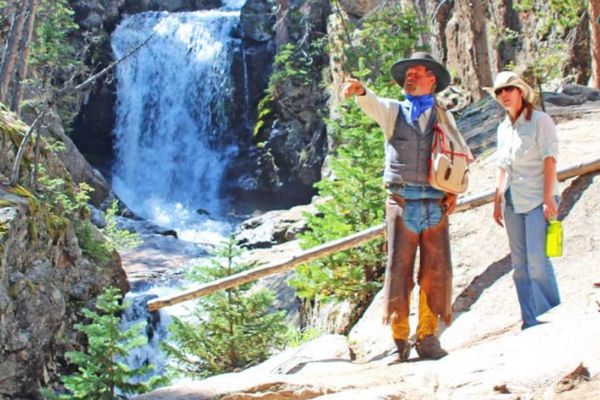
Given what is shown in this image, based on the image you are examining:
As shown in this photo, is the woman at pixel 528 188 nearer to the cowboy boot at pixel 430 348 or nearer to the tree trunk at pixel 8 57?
the cowboy boot at pixel 430 348

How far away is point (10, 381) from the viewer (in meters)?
9.70

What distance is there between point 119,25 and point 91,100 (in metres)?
4.09

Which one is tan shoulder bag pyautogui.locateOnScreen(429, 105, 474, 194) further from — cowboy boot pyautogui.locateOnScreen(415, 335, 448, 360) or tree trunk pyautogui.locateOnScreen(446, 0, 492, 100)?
tree trunk pyautogui.locateOnScreen(446, 0, 492, 100)

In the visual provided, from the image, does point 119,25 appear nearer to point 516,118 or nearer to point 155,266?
point 155,266

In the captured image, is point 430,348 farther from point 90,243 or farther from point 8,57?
point 8,57

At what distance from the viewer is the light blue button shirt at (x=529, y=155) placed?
4.70 meters

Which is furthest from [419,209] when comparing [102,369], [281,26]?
[281,26]

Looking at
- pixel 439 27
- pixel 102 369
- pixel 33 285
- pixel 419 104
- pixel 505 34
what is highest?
pixel 439 27

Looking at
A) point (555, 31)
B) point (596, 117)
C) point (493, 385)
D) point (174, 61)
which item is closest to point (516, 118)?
point (493, 385)

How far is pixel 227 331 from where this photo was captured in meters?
7.23

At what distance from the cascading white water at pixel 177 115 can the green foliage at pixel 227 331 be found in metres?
21.9

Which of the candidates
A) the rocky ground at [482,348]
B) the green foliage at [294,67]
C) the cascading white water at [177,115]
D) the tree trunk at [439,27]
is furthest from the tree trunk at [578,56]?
the cascading white water at [177,115]

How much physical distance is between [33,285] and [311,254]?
5.49m

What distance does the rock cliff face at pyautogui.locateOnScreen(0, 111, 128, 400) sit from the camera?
381 inches
